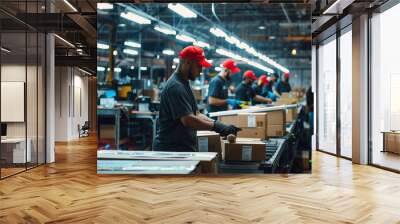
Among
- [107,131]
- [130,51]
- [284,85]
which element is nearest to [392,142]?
[284,85]

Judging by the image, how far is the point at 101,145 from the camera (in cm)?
615

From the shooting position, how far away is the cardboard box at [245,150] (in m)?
5.96

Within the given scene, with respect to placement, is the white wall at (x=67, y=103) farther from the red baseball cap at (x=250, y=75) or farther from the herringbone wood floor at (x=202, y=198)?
the red baseball cap at (x=250, y=75)

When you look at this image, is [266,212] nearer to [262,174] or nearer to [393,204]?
[393,204]

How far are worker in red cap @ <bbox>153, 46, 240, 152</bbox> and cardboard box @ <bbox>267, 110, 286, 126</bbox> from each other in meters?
0.76

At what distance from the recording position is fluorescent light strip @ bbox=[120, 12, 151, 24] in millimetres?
5906

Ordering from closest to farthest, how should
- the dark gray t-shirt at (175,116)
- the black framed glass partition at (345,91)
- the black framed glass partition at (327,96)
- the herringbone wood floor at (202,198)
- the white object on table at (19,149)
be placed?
the herringbone wood floor at (202,198) < the dark gray t-shirt at (175,116) < the white object on table at (19,149) < the black framed glass partition at (345,91) < the black framed glass partition at (327,96)

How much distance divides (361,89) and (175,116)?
4.02m

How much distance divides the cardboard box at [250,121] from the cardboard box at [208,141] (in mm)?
399

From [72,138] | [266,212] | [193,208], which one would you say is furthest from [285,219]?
[72,138]

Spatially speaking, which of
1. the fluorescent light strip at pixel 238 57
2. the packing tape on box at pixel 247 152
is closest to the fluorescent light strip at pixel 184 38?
the fluorescent light strip at pixel 238 57

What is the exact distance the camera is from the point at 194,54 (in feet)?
19.4

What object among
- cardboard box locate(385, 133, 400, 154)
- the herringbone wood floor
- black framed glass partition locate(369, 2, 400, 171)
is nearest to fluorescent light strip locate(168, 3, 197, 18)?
the herringbone wood floor

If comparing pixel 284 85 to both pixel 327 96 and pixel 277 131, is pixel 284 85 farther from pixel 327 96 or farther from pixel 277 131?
pixel 327 96
